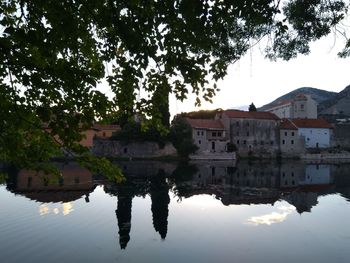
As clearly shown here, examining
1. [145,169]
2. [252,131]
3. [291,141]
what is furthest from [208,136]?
[145,169]

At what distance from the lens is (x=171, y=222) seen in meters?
20.9

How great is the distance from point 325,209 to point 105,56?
23.6m

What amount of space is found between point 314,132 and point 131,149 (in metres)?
42.0

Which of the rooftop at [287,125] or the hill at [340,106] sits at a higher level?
the hill at [340,106]

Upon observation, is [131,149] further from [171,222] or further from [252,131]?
[171,222]

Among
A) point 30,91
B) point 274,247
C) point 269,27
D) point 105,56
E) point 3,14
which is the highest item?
point 269,27

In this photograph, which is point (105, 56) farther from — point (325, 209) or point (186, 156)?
point (186, 156)

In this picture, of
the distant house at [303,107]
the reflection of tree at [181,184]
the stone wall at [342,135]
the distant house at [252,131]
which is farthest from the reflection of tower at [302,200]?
the distant house at [303,107]

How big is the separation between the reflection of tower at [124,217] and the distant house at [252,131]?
49.6 m

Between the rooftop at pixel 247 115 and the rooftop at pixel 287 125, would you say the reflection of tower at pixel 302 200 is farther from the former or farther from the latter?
the rooftop at pixel 287 125

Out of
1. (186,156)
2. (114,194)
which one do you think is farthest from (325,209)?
(186,156)

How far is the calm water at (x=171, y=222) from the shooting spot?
48.7ft

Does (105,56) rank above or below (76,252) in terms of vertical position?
above

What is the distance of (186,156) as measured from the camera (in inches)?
2692
